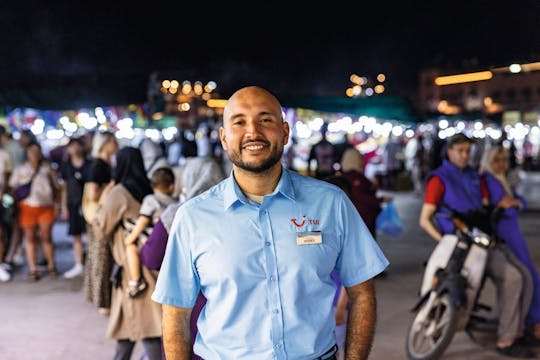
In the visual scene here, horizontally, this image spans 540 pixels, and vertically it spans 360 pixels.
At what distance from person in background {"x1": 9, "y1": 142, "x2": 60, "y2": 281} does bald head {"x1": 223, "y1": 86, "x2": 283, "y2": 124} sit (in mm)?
7146

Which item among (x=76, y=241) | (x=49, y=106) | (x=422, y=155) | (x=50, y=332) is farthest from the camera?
(x=422, y=155)

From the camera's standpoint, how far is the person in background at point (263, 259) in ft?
7.73

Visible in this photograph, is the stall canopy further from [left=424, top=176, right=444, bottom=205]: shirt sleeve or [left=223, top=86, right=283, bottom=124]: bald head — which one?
[left=223, top=86, right=283, bottom=124]: bald head

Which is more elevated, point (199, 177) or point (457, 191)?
point (199, 177)

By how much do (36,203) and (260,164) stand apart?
7.30 meters

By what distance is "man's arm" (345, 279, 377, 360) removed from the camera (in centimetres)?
251

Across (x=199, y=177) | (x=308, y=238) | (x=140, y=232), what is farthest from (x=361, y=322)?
(x=140, y=232)

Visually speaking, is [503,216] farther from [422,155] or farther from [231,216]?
[422,155]

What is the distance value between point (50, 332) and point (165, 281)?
Answer: 4.71 m

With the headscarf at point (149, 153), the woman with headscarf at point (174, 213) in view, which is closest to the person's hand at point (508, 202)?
the woman with headscarf at point (174, 213)

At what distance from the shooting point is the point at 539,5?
4730 mm

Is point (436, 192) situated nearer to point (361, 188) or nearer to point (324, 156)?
point (361, 188)

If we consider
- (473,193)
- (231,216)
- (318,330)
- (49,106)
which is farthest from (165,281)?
(49,106)

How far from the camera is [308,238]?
2373 mm
